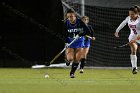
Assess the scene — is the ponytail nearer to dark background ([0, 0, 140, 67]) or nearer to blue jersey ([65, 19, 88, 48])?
blue jersey ([65, 19, 88, 48])

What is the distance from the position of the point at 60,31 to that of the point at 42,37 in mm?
614

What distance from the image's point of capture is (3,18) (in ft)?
51.3

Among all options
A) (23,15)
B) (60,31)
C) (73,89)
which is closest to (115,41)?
(60,31)

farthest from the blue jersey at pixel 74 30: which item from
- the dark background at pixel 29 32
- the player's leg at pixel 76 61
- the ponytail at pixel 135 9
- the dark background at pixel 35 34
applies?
the dark background at pixel 29 32

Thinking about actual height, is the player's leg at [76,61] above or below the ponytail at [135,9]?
below

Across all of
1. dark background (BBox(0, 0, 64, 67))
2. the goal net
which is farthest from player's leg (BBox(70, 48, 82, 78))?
dark background (BBox(0, 0, 64, 67))

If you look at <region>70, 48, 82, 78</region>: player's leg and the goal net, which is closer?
<region>70, 48, 82, 78</region>: player's leg

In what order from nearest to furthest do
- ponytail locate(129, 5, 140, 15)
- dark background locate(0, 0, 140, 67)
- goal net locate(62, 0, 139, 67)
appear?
1. ponytail locate(129, 5, 140, 15)
2. goal net locate(62, 0, 139, 67)
3. dark background locate(0, 0, 140, 67)

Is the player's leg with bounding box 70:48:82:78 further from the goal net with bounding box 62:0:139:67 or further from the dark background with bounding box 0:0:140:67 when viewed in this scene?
the dark background with bounding box 0:0:140:67

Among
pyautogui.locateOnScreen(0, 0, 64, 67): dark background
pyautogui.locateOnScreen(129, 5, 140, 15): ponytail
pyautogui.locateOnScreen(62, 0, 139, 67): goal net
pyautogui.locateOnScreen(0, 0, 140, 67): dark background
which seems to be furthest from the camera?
pyautogui.locateOnScreen(0, 0, 64, 67): dark background

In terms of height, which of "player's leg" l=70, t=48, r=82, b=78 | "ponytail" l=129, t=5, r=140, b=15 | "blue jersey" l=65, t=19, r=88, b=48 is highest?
"ponytail" l=129, t=5, r=140, b=15

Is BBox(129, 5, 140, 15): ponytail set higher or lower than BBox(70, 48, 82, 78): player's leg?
higher

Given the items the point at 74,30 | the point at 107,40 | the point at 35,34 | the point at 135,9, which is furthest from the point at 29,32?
the point at 135,9

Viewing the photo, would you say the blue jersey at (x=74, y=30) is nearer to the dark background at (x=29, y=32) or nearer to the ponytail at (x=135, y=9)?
the ponytail at (x=135, y=9)
